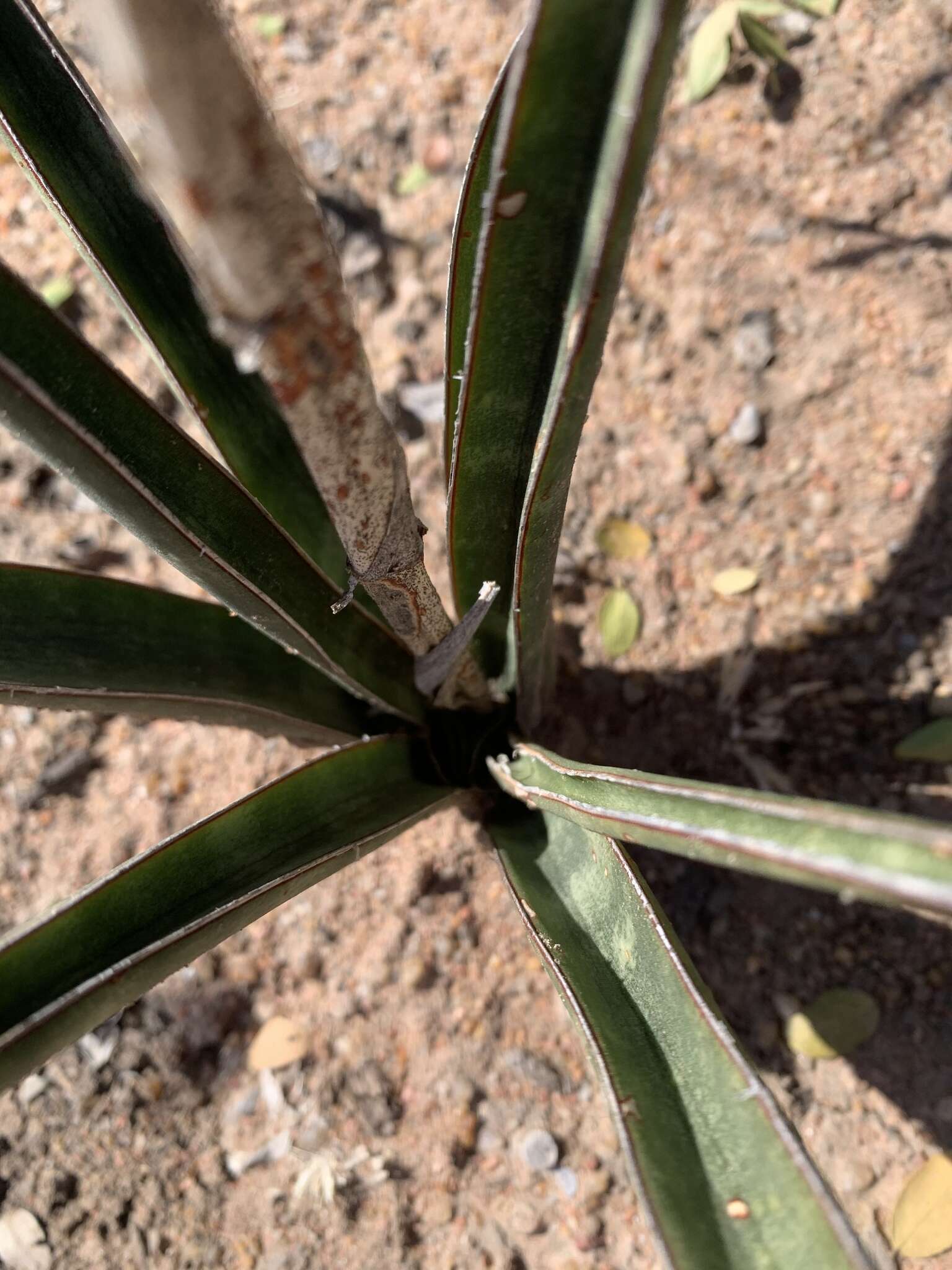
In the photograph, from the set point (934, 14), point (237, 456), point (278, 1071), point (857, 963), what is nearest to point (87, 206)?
point (237, 456)

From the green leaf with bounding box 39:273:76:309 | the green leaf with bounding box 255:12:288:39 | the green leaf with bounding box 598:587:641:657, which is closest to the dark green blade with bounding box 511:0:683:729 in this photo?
the green leaf with bounding box 598:587:641:657

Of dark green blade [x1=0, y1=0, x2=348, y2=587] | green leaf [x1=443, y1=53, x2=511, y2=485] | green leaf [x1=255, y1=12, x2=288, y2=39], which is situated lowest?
green leaf [x1=443, y1=53, x2=511, y2=485]

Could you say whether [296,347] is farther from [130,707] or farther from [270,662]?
[270,662]

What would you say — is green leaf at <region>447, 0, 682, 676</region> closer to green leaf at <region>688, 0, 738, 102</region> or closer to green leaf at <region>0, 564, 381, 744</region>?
green leaf at <region>0, 564, 381, 744</region>

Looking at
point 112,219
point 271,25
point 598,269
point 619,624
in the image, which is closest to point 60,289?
point 271,25

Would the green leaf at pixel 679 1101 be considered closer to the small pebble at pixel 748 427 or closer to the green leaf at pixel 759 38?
the small pebble at pixel 748 427

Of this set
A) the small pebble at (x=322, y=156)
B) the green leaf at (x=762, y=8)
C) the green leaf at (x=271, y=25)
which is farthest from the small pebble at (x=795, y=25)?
the green leaf at (x=271, y=25)
